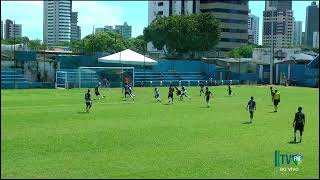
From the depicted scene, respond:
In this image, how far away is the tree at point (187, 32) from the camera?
95500 mm

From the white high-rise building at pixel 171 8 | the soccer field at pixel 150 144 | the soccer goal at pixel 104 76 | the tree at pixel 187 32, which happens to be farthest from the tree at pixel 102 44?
the soccer field at pixel 150 144

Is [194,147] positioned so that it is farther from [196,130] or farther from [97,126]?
[97,126]

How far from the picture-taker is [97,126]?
80.0 feet

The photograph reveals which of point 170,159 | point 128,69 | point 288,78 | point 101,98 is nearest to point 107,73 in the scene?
point 128,69

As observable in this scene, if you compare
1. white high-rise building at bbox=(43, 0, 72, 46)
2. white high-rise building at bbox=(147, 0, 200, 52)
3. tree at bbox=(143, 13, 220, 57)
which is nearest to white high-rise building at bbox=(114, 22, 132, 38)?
white high-rise building at bbox=(147, 0, 200, 52)

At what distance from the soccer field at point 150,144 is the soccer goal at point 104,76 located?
101ft

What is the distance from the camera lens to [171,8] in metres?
141

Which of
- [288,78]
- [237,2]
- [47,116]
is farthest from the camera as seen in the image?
[237,2]

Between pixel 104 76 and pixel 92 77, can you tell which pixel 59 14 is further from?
pixel 104 76

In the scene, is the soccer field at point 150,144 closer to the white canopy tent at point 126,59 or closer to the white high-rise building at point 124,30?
the white canopy tent at point 126,59

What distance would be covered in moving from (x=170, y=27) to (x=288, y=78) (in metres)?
27.3

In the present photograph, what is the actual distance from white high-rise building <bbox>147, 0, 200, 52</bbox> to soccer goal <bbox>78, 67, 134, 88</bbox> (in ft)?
215

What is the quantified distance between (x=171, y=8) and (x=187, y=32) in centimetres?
4797

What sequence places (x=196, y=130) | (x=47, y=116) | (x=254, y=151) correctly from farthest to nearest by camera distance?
1. (x=47, y=116)
2. (x=196, y=130)
3. (x=254, y=151)
